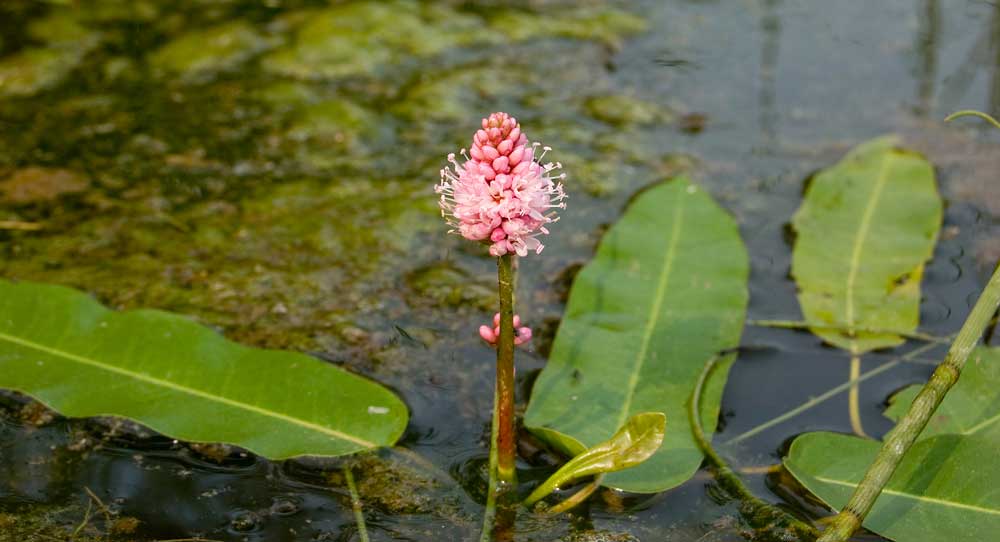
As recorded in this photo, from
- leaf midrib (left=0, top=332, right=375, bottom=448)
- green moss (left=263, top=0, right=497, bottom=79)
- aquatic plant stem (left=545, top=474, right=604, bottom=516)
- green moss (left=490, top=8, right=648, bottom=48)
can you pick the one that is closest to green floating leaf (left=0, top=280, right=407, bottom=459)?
leaf midrib (left=0, top=332, right=375, bottom=448)

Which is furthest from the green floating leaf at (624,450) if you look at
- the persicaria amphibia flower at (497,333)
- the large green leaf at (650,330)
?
the persicaria amphibia flower at (497,333)

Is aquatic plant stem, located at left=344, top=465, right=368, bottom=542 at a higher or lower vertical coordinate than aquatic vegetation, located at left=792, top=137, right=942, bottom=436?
lower

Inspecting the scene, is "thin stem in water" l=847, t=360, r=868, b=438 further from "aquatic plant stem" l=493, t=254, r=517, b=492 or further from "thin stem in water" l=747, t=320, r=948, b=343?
"aquatic plant stem" l=493, t=254, r=517, b=492

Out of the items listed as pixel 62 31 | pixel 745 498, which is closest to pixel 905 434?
pixel 745 498

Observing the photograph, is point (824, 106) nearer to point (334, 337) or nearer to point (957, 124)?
point (957, 124)

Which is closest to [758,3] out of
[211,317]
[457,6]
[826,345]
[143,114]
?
[457,6]

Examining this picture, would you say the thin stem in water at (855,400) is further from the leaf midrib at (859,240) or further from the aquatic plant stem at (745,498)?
the aquatic plant stem at (745,498)
